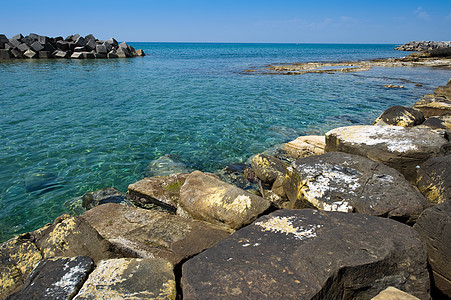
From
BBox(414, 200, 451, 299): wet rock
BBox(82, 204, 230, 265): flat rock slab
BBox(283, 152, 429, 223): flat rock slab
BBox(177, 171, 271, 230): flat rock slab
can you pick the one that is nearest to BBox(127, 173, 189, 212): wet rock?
BBox(177, 171, 271, 230): flat rock slab

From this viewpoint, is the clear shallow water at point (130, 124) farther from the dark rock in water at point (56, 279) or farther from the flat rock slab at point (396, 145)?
the flat rock slab at point (396, 145)

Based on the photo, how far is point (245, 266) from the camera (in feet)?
8.39

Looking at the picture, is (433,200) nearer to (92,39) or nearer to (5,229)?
(5,229)

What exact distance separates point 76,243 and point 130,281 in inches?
53.0

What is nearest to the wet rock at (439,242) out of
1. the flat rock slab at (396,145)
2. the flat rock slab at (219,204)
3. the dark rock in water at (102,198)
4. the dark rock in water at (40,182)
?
the flat rock slab at (219,204)

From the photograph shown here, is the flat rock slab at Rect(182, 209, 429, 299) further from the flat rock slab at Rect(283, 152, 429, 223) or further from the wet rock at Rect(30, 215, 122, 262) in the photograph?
the wet rock at Rect(30, 215, 122, 262)

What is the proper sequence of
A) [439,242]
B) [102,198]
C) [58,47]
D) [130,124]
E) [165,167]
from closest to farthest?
[439,242], [102,198], [165,167], [130,124], [58,47]

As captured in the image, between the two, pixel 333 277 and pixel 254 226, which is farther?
pixel 254 226

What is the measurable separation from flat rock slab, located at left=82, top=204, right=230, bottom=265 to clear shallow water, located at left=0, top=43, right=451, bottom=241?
7.99 ft

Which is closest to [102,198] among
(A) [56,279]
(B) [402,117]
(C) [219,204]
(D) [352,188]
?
(C) [219,204]

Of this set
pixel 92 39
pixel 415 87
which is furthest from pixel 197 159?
pixel 92 39

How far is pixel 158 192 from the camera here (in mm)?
5723

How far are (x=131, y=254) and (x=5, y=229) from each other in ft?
11.8

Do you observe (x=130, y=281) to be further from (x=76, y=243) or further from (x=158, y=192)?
(x=158, y=192)
